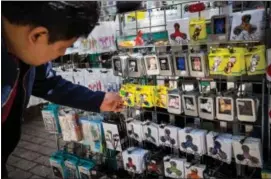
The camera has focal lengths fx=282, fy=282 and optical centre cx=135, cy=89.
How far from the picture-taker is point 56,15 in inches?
25.0

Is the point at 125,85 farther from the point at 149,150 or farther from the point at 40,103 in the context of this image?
the point at 40,103

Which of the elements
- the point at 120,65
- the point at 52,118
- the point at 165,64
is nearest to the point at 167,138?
the point at 165,64

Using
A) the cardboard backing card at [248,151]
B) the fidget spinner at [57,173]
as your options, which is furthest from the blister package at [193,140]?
the fidget spinner at [57,173]

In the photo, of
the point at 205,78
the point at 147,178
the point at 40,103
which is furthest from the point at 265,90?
the point at 40,103

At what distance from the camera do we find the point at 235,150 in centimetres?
181

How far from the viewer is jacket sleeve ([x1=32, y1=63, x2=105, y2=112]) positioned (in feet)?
4.05

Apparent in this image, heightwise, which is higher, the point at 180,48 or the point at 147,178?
the point at 180,48

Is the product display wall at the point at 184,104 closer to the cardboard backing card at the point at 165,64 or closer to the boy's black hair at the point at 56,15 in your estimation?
the cardboard backing card at the point at 165,64

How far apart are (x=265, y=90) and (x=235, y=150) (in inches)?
16.7

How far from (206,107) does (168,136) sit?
39 centimetres

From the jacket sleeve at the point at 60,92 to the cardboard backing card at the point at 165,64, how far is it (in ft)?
2.58

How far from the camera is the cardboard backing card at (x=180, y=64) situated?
187cm

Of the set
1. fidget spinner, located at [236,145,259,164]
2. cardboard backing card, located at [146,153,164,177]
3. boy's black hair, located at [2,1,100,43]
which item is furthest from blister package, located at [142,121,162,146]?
boy's black hair, located at [2,1,100,43]

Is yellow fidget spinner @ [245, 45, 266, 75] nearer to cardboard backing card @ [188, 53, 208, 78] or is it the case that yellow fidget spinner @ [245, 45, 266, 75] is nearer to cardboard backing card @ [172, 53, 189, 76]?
cardboard backing card @ [188, 53, 208, 78]
